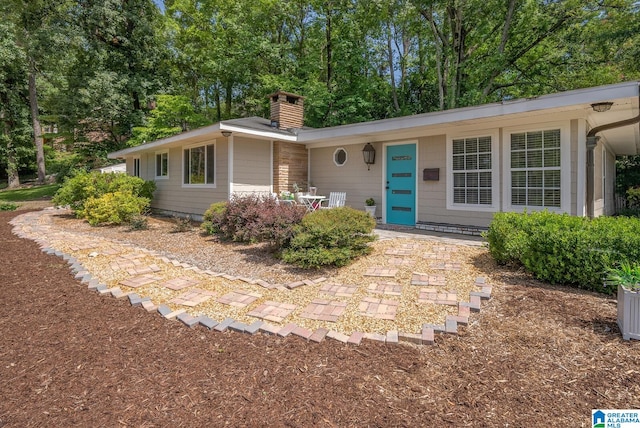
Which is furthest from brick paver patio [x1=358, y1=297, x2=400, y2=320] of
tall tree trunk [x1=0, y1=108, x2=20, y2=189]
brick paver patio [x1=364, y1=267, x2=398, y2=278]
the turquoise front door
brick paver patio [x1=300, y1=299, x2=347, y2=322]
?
tall tree trunk [x1=0, y1=108, x2=20, y2=189]

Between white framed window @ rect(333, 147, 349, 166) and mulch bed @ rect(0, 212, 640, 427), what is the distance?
636 cm

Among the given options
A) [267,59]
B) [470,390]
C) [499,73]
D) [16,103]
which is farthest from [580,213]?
[16,103]

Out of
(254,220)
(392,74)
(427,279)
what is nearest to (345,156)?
(254,220)

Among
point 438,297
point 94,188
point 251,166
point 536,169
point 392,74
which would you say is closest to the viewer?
point 438,297

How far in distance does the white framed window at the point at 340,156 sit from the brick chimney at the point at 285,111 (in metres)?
1.77

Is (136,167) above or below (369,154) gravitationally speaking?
above

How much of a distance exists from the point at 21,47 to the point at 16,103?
5969mm

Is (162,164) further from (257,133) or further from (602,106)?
(602,106)

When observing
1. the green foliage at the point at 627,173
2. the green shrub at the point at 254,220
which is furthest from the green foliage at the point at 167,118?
the green foliage at the point at 627,173

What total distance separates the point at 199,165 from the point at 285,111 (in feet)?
9.82

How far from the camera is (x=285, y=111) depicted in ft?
31.7

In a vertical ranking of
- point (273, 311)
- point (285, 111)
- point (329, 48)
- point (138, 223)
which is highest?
point (329, 48)

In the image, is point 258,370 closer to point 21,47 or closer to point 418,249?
point 418,249

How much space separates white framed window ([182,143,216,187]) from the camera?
357 inches
